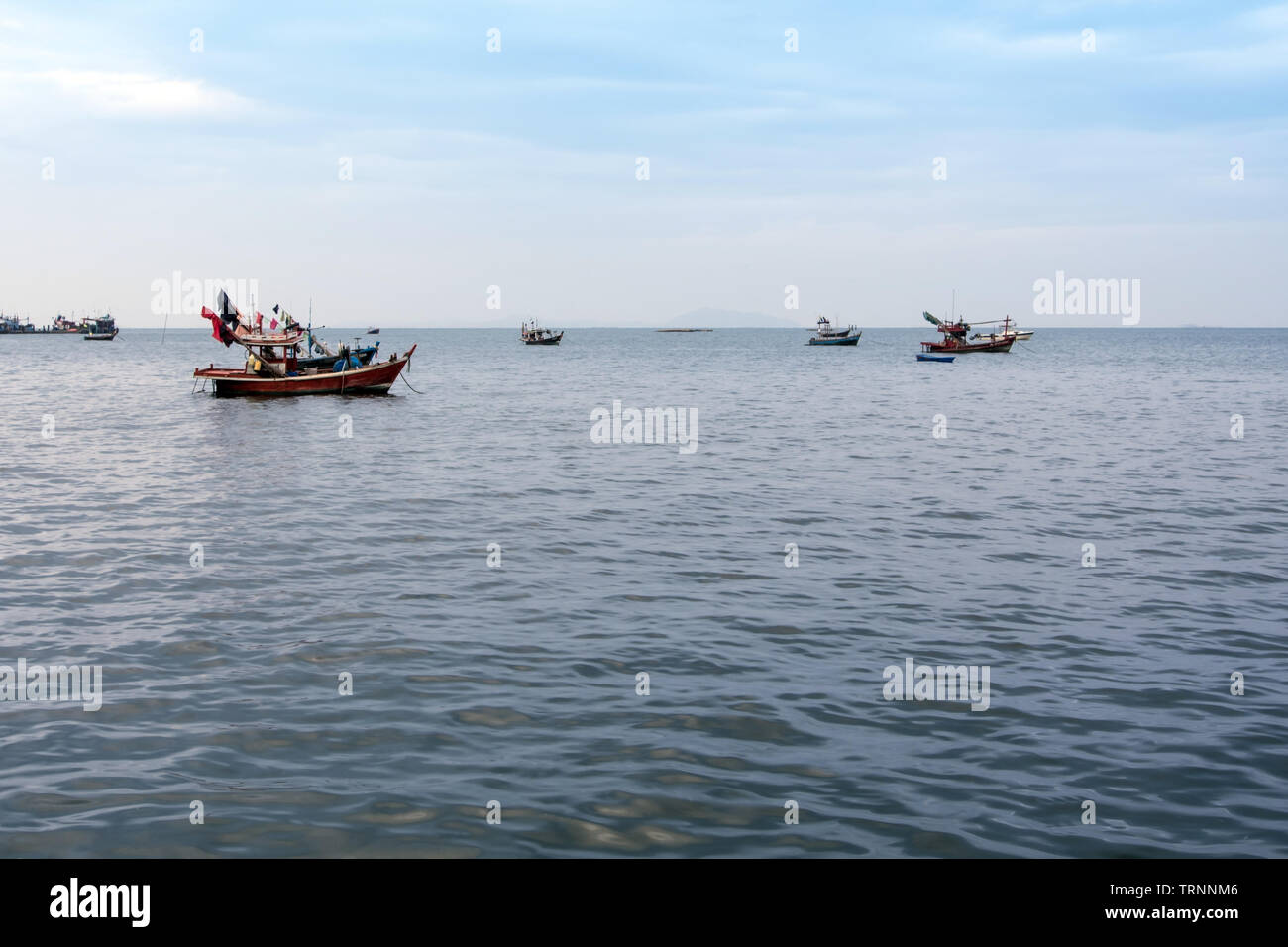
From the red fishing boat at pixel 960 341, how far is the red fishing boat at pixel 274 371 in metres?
75.9

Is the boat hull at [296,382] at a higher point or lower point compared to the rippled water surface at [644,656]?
higher

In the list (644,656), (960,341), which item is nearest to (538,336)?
(960,341)

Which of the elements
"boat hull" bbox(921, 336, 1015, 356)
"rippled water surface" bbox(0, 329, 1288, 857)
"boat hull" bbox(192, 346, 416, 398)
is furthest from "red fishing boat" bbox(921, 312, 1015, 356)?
"rippled water surface" bbox(0, 329, 1288, 857)

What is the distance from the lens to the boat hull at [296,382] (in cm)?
5116

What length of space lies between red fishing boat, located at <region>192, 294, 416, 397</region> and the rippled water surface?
2434 centimetres

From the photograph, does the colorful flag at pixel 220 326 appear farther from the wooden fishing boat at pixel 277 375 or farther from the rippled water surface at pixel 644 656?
the rippled water surface at pixel 644 656

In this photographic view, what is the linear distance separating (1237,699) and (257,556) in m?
14.0

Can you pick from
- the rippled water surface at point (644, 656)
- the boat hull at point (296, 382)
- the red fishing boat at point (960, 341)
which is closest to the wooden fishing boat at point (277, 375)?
the boat hull at point (296, 382)

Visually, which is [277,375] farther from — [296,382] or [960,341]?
[960,341]

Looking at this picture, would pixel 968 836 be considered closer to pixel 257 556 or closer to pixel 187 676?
pixel 187 676

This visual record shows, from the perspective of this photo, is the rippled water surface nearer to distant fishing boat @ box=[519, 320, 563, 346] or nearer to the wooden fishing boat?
the wooden fishing boat

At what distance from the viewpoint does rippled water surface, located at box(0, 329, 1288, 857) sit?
754 centimetres

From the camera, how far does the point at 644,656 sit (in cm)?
1129
